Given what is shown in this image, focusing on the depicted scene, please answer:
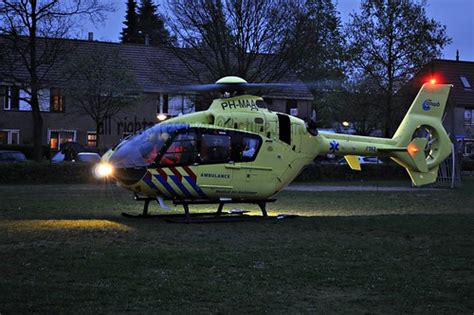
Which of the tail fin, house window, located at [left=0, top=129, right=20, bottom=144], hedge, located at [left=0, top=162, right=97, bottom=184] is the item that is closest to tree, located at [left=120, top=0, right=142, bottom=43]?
house window, located at [left=0, top=129, right=20, bottom=144]

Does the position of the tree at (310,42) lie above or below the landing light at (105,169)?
above

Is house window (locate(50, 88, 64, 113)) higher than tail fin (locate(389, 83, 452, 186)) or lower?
higher

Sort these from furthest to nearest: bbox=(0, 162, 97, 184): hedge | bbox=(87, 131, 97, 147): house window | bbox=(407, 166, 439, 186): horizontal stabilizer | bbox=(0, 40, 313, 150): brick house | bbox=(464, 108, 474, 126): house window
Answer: bbox=(464, 108, 474, 126): house window → bbox=(87, 131, 97, 147): house window → bbox=(0, 40, 313, 150): brick house → bbox=(0, 162, 97, 184): hedge → bbox=(407, 166, 439, 186): horizontal stabilizer

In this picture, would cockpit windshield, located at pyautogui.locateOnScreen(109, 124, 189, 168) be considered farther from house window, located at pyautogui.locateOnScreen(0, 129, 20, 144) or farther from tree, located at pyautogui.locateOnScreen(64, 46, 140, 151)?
house window, located at pyautogui.locateOnScreen(0, 129, 20, 144)

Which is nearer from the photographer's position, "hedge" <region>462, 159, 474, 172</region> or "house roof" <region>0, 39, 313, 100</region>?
"house roof" <region>0, 39, 313, 100</region>

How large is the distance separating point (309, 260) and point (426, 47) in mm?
37288

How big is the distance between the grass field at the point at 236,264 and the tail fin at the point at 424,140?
3316mm

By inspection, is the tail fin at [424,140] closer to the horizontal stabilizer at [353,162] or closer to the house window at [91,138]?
the horizontal stabilizer at [353,162]

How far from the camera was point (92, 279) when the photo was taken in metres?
8.52

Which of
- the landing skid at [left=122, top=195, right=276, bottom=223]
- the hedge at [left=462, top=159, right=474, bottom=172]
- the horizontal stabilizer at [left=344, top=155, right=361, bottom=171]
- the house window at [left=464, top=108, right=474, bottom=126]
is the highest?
the house window at [left=464, top=108, right=474, bottom=126]

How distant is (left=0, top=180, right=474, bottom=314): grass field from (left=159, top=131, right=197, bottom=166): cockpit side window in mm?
1684

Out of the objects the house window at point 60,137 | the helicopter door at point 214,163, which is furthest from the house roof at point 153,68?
the helicopter door at point 214,163

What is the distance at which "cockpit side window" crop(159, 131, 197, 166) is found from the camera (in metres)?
15.7

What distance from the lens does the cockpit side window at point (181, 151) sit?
1573cm
